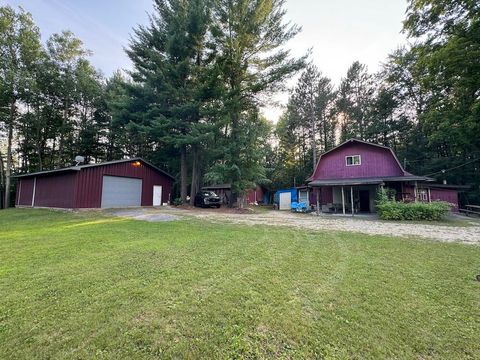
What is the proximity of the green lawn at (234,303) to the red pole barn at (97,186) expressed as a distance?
10142 mm

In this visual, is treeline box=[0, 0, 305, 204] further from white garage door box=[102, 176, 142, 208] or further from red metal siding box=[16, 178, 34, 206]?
red metal siding box=[16, 178, 34, 206]

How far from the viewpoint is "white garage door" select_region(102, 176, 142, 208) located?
Result: 51.0 feet

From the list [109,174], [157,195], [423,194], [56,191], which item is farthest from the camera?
[157,195]

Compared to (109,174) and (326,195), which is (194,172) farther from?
(326,195)

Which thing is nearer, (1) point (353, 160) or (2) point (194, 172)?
(1) point (353, 160)

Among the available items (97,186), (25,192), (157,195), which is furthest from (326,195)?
(25,192)

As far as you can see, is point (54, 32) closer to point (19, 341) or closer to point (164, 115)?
point (164, 115)

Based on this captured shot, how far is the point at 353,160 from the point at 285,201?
7920 mm

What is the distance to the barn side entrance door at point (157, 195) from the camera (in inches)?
744

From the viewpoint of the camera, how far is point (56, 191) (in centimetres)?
1520

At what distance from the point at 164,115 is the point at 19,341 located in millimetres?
19709

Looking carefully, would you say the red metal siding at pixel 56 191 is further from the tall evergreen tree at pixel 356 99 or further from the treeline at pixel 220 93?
the tall evergreen tree at pixel 356 99

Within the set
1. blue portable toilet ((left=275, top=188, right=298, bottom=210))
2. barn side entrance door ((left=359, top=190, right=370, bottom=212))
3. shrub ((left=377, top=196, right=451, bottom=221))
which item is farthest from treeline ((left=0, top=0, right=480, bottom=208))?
barn side entrance door ((left=359, top=190, right=370, bottom=212))

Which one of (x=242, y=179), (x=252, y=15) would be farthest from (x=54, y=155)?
(x=252, y=15)
